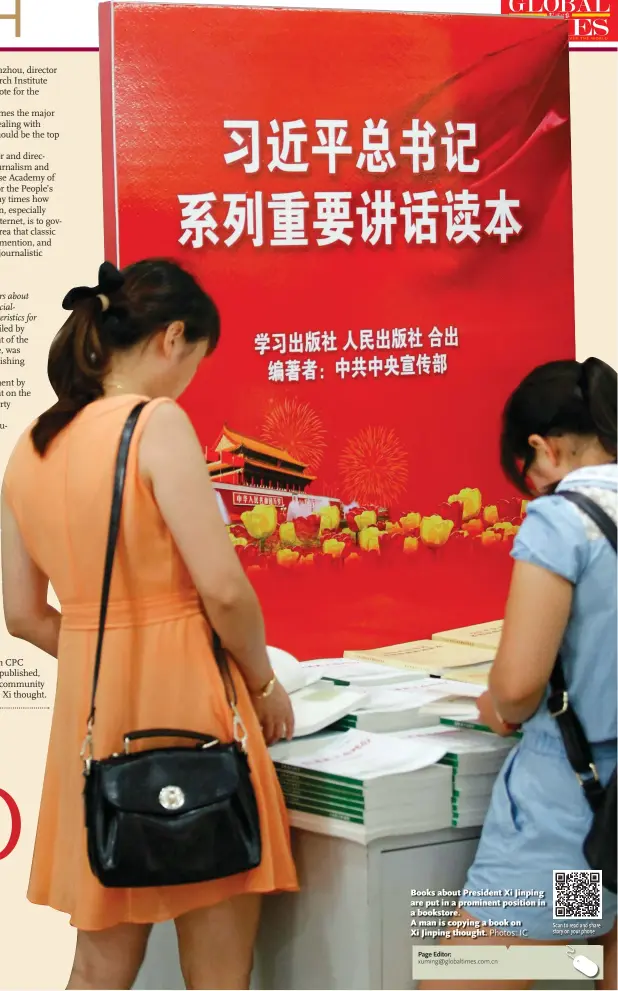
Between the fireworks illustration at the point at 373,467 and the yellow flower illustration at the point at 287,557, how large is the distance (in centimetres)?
17

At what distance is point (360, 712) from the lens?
2279 millimetres

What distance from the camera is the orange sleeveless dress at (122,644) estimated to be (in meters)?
1.91

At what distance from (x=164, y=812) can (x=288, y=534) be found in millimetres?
967

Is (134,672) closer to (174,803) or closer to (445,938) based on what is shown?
(174,803)

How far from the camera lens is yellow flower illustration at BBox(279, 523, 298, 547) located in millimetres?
2697

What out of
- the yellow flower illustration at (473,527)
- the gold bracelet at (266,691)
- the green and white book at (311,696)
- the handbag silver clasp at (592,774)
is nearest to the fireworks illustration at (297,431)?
the yellow flower illustration at (473,527)

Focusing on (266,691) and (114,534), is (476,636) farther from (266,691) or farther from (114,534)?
(114,534)

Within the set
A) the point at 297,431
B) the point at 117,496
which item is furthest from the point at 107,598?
the point at 297,431

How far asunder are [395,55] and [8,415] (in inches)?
44.2

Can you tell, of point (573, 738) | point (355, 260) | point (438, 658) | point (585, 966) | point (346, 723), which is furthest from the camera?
point (355, 260)

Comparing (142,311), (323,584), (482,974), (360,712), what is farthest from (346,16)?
(482,974)

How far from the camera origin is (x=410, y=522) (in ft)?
9.20

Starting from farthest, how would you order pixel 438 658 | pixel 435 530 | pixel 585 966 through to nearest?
pixel 435 530 < pixel 438 658 < pixel 585 966

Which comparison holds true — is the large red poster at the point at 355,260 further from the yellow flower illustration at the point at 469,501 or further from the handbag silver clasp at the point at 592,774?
the handbag silver clasp at the point at 592,774
